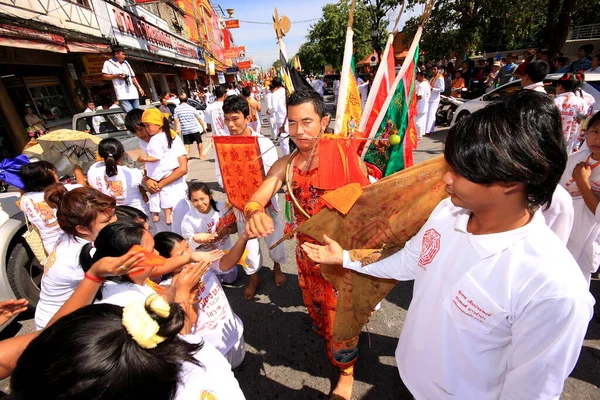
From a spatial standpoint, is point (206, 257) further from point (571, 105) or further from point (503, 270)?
point (571, 105)

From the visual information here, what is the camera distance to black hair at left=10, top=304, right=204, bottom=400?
0.71 m

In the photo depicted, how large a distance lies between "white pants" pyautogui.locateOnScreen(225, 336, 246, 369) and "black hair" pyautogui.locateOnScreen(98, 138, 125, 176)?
2.39 metres

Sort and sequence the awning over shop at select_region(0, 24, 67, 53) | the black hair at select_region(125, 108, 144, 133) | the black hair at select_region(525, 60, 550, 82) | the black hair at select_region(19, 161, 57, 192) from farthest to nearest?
the awning over shop at select_region(0, 24, 67, 53), the black hair at select_region(525, 60, 550, 82), the black hair at select_region(125, 108, 144, 133), the black hair at select_region(19, 161, 57, 192)

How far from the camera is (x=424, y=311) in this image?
115 cm

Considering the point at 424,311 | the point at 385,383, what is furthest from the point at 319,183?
the point at 385,383

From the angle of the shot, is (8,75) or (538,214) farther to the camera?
(8,75)

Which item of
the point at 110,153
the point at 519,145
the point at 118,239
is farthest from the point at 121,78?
the point at 519,145

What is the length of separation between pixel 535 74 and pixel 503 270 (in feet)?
13.7

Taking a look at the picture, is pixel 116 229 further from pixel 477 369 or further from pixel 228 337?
pixel 477 369

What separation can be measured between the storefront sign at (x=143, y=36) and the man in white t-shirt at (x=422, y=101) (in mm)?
11300

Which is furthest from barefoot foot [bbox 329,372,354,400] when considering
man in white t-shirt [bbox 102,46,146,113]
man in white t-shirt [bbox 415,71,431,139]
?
man in white t-shirt [bbox 415,71,431,139]

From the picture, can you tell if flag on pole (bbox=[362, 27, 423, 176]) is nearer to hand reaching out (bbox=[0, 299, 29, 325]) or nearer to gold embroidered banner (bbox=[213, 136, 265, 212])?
gold embroidered banner (bbox=[213, 136, 265, 212])

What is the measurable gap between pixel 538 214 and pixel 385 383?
1767 millimetres

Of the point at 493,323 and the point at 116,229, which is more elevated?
the point at 116,229
